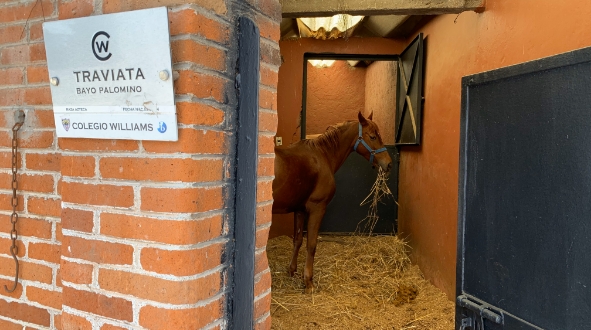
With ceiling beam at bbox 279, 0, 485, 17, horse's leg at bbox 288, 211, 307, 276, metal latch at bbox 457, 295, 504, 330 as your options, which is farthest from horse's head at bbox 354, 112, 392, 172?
metal latch at bbox 457, 295, 504, 330

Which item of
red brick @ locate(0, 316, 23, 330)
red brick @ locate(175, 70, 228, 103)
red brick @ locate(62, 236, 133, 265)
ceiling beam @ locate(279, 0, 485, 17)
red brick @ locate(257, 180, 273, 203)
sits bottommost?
red brick @ locate(0, 316, 23, 330)

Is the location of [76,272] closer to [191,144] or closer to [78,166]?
[78,166]

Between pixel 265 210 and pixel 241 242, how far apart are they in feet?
0.60

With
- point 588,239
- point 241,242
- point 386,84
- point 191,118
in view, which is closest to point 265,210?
point 241,242

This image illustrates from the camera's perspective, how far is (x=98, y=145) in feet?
3.86

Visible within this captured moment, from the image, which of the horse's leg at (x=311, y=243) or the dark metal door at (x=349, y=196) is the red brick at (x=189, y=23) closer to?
the horse's leg at (x=311, y=243)

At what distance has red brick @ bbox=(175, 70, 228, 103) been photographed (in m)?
1.05

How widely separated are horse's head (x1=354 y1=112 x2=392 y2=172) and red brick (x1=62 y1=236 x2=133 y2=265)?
3777mm

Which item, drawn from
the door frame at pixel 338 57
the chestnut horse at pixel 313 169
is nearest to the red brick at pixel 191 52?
the chestnut horse at pixel 313 169

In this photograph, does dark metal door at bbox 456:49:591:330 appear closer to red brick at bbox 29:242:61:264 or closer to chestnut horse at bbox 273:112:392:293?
red brick at bbox 29:242:61:264

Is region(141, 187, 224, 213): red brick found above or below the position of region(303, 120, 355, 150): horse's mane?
below

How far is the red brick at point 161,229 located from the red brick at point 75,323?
28 centimetres

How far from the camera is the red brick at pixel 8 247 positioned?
58.7 inches

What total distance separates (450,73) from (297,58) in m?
2.54
